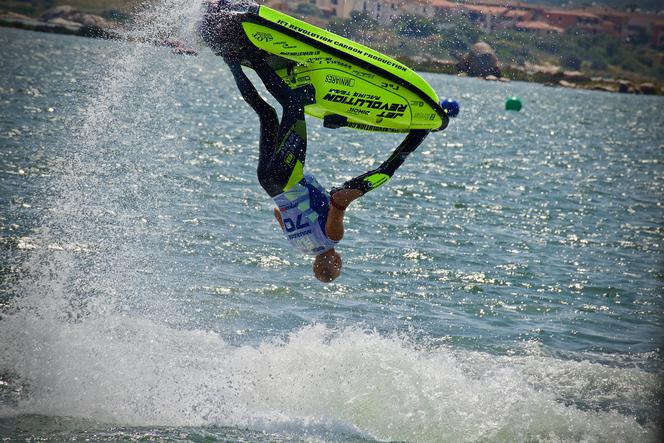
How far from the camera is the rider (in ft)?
29.7

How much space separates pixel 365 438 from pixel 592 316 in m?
5.80

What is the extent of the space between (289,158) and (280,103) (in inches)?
21.4

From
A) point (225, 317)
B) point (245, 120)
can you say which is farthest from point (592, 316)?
point (245, 120)

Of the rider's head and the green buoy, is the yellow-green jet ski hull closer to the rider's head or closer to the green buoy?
the rider's head

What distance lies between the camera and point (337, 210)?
363 inches

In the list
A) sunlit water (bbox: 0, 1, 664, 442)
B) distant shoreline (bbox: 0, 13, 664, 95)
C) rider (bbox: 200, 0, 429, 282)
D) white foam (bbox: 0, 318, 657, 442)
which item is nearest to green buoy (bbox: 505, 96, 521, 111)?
distant shoreline (bbox: 0, 13, 664, 95)

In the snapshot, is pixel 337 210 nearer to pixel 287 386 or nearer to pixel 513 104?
pixel 287 386

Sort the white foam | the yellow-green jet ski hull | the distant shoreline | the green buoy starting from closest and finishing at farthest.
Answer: the white foam
the yellow-green jet ski hull
the distant shoreline
the green buoy

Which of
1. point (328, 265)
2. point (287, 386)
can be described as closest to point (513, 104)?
point (328, 265)

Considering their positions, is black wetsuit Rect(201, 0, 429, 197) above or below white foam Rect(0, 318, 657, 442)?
above

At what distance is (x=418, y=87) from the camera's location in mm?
9375

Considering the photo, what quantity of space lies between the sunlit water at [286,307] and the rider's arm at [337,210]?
140cm

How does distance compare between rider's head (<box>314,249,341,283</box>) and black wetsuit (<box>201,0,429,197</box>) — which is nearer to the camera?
black wetsuit (<box>201,0,429,197</box>)

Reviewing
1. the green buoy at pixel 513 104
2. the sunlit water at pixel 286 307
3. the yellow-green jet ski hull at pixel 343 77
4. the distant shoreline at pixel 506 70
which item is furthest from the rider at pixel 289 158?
the green buoy at pixel 513 104
